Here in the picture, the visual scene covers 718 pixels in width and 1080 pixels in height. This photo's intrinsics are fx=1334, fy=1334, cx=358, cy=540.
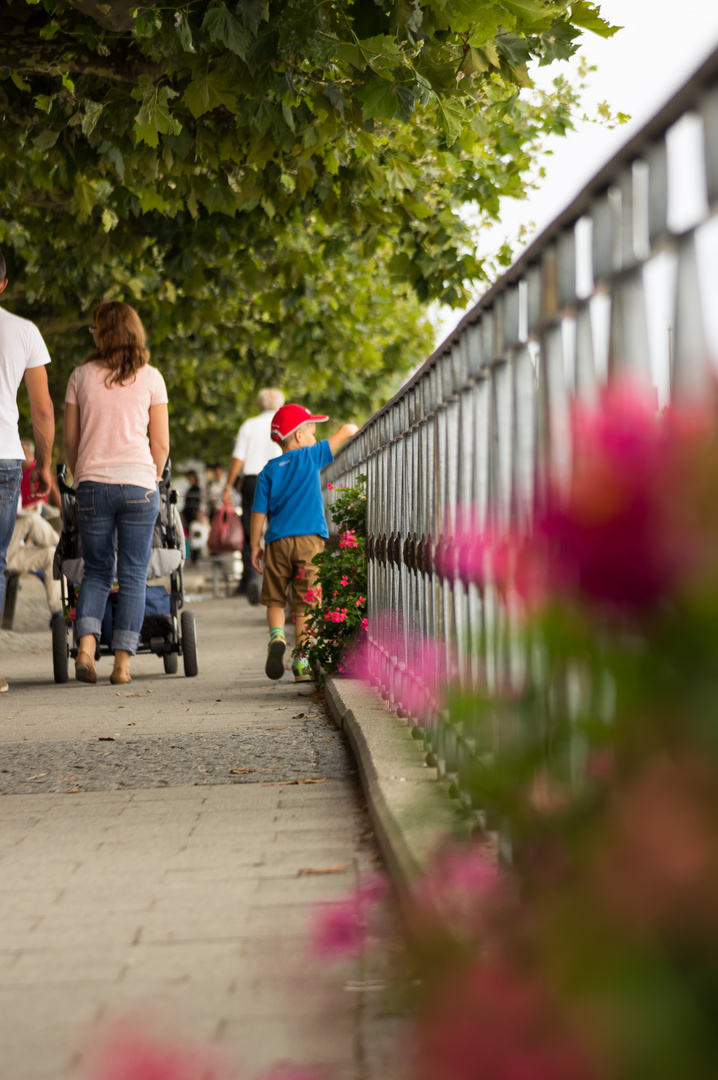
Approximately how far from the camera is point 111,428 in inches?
319

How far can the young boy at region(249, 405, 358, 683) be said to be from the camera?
8305 millimetres

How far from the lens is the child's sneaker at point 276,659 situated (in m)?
7.95

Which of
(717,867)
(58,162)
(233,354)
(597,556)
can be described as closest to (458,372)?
(597,556)

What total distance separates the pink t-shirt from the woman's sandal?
1.06 meters

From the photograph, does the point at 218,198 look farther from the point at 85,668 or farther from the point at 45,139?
the point at 85,668

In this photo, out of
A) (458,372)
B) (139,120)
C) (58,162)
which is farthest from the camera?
(58,162)

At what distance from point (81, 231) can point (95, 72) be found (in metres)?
5.32

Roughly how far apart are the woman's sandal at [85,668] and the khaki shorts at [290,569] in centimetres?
112

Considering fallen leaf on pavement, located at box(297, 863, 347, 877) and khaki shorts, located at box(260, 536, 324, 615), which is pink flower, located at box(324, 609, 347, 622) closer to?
khaki shorts, located at box(260, 536, 324, 615)

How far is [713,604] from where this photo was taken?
3.79 feet

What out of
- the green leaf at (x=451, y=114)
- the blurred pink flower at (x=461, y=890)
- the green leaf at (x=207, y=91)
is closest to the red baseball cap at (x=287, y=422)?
the green leaf at (x=451, y=114)

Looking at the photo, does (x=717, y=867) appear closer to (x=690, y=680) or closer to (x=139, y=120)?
(x=690, y=680)

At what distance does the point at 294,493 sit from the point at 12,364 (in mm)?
1912

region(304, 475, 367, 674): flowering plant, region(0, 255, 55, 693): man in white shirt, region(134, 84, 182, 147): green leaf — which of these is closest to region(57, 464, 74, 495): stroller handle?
region(0, 255, 55, 693): man in white shirt
